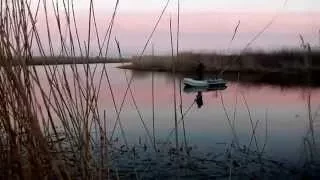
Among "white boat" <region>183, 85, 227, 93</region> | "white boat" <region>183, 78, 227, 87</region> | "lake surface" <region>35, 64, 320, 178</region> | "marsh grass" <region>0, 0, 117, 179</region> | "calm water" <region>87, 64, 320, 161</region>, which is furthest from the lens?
"white boat" <region>183, 78, 227, 87</region>

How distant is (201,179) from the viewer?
7.44 metres

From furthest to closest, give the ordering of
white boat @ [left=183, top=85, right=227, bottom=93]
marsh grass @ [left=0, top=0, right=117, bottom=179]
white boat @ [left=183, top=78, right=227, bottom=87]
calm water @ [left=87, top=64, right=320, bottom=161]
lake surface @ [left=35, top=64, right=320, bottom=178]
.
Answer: white boat @ [left=183, top=78, right=227, bottom=87]
white boat @ [left=183, top=85, right=227, bottom=93]
calm water @ [left=87, top=64, right=320, bottom=161]
lake surface @ [left=35, top=64, right=320, bottom=178]
marsh grass @ [left=0, top=0, right=117, bottom=179]

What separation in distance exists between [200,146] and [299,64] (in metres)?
30.5

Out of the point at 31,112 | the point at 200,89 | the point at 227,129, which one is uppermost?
the point at 31,112

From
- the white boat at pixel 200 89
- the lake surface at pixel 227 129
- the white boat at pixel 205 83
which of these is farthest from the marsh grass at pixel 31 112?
the white boat at pixel 205 83

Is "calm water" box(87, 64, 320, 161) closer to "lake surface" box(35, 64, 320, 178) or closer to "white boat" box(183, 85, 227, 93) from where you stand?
"lake surface" box(35, 64, 320, 178)

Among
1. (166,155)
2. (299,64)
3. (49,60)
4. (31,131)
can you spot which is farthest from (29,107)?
(299,64)

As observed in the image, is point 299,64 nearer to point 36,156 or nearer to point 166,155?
point 166,155

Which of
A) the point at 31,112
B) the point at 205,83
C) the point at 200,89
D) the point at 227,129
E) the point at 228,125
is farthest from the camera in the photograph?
the point at 205,83

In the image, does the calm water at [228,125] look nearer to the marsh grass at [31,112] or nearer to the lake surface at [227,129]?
the lake surface at [227,129]

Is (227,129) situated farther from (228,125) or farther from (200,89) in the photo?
(200,89)

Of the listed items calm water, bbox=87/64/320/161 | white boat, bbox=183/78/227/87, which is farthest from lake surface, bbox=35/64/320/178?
white boat, bbox=183/78/227/87

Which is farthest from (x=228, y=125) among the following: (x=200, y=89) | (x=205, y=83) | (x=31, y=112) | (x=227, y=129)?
(x=205, y=83)

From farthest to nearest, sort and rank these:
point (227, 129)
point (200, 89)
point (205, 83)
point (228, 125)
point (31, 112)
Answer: point (205, 83), point (200, 89), point (228, 125), point (227, 129), point (31, 112)
